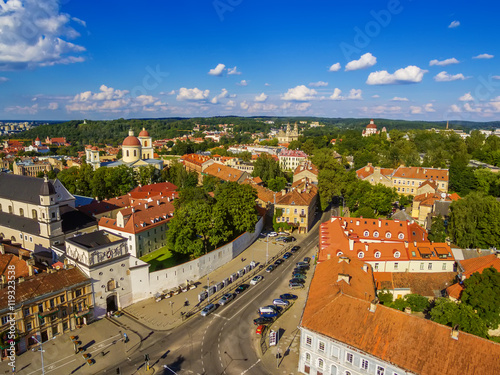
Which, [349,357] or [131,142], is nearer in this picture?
Result: [349,357]

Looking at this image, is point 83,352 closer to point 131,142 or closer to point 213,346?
point 213,346

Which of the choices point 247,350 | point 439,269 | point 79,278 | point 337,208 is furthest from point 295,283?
point 337,208

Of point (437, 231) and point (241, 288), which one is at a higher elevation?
point (437, 231)

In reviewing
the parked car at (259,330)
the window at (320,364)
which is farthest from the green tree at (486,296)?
the parked car at (259,330)

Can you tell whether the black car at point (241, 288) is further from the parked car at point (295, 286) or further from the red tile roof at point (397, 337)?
the red tile roof at point (397, 337)

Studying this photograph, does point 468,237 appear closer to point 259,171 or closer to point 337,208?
point 337,208

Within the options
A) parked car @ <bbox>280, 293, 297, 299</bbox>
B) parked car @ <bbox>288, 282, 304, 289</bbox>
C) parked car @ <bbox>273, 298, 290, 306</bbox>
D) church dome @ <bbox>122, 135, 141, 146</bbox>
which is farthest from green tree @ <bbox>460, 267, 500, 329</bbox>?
church dome @ <bbox>122, 135, 141, 146</bbox>

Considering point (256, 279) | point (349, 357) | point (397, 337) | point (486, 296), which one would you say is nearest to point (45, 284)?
point (256, 279)
